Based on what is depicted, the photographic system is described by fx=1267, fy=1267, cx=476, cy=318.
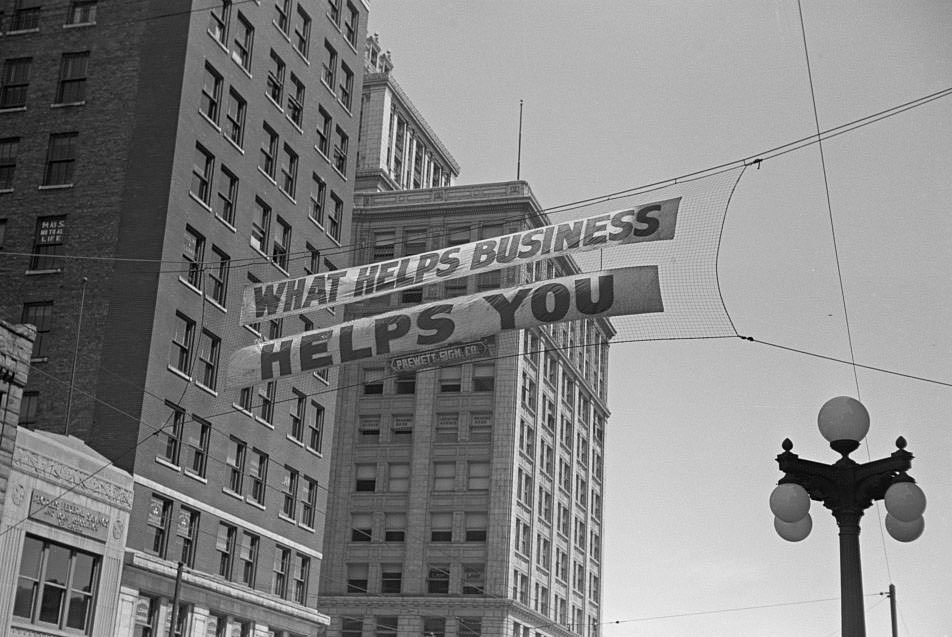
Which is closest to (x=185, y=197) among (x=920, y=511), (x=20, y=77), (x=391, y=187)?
(x=20, y=77)

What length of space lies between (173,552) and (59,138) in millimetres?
15780

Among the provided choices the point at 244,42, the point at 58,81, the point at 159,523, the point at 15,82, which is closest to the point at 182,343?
the point at 159,523

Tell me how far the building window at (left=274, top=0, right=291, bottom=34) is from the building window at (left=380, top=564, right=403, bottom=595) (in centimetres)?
4817

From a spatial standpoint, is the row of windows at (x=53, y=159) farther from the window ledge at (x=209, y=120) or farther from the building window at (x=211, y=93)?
the building window at (x=211, y=93)

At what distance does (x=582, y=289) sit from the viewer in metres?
23.4

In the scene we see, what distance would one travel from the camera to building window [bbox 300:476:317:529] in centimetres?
5400

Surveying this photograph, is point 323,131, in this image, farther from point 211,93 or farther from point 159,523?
point 159,523

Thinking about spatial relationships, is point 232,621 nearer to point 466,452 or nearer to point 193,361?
point 193,361

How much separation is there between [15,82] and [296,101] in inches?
474

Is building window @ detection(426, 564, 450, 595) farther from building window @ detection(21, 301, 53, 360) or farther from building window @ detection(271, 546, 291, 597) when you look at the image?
building window @ detection(21, 301, 53, 360)

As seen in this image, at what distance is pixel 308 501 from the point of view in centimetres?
5450

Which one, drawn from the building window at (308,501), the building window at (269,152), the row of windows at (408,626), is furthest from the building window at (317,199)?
the row of windows at (408,626)

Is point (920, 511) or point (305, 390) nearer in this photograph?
point (920, 511)

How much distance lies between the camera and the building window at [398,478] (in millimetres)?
93250
